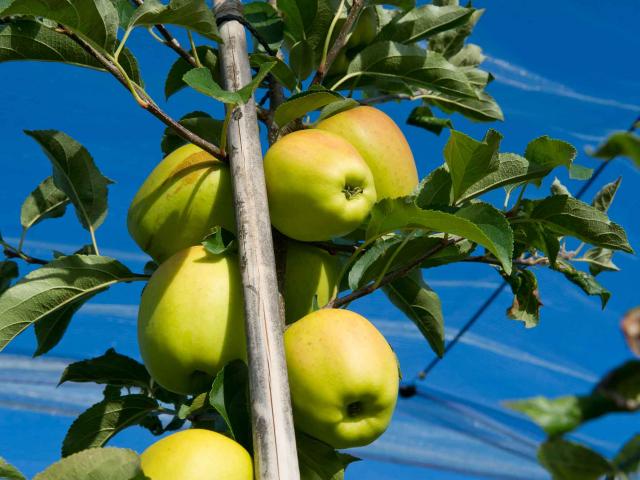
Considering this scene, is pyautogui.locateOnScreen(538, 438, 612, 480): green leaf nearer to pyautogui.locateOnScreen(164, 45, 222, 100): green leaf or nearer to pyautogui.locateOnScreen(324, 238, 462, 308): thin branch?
pyautogui.locateOnScreen(324, 238, 462, 308): thin branch

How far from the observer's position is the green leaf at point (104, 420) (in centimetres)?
69

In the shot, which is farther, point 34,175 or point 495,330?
point 495,330

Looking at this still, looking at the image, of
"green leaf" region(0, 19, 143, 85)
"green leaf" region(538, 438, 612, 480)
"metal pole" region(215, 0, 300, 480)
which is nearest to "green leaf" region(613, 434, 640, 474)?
"green leaf" region(538, 438, 612, 480)

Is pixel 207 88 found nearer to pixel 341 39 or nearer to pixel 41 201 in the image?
pixel 341 39

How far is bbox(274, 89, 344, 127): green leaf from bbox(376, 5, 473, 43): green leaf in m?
0.20

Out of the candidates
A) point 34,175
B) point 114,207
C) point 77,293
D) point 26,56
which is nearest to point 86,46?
point 26,56

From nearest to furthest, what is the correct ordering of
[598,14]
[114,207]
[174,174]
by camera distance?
1. [174,174]
2. [114,207]
3. [598,14]

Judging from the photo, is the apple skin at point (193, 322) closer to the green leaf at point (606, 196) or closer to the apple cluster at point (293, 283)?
the apple cluster at point (293, 283)

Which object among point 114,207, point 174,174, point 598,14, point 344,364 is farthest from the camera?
point 598,14

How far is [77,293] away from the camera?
70 centimetres

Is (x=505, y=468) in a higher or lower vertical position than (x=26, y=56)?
lower

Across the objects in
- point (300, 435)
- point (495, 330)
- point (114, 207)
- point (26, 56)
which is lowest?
point (495, 330)

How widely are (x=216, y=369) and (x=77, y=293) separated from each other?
0.59 ft

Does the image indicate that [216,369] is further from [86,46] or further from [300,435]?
[86,46]
